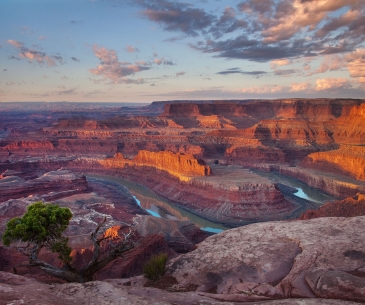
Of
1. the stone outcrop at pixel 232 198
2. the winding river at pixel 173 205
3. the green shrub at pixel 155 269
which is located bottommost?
the winding river at pixel 173 205

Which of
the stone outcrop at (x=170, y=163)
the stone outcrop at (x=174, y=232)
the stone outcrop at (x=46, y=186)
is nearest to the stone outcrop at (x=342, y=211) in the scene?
the stone outcrop at (x=174, y=232)

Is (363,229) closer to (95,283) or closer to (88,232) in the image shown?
(95,283)

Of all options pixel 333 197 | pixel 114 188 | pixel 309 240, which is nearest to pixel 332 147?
pixel 333 197

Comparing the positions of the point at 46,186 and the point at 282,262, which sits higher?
the point at 282,262

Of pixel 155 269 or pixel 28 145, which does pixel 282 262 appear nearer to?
pixel 155 269

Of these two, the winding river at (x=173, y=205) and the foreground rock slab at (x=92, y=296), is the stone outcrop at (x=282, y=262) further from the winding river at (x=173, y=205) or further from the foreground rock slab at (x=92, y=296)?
the winding river at (x=173, y=205)

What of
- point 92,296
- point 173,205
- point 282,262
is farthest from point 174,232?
point 173,205
